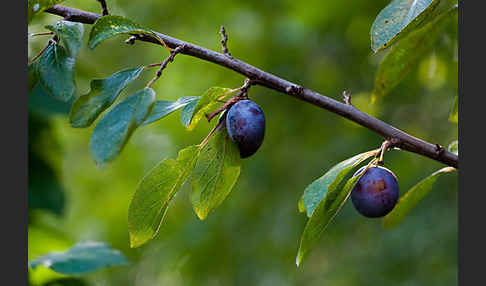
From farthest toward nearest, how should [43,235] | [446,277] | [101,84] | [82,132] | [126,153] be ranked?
[82,132] < [126,153] < [446,277] < [43,235] < [101,84]

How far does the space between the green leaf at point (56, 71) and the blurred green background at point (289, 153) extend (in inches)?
69.2

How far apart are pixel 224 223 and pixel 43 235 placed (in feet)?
3.54

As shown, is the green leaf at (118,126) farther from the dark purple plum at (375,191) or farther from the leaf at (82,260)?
the leaf at (82,260)

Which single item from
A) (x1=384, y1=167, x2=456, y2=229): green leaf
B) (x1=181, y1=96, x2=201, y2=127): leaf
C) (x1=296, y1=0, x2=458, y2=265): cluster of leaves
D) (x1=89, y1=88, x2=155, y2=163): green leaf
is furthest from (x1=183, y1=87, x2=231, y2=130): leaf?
(x1=384, y1=167, x2=456, y2=229): green leaf

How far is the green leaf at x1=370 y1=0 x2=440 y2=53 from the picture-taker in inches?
32.7

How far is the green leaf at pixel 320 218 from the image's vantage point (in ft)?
2.77

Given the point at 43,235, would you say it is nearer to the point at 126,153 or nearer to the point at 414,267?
the point at 126,153

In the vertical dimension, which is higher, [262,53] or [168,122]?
[262,53]

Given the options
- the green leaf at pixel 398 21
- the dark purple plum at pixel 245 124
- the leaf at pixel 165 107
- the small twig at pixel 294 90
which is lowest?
the dark purple plum at pixel 245 124

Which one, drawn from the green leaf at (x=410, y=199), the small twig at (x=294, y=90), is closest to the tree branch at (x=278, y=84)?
the small twig at (x=294, y=90)

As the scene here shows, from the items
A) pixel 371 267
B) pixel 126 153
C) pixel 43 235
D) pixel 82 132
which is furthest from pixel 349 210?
pixel 82 132

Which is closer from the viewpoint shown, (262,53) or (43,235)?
(43,235)

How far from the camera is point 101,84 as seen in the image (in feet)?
2.73

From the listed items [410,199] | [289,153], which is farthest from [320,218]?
[289,153]
